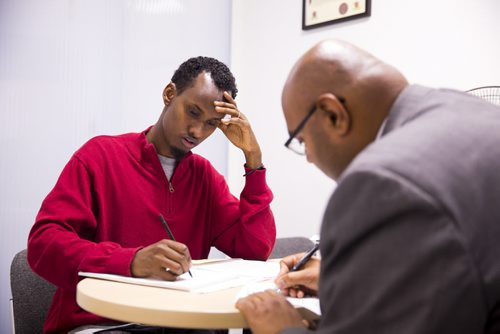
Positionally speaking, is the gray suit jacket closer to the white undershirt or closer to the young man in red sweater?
the young man in red sweater

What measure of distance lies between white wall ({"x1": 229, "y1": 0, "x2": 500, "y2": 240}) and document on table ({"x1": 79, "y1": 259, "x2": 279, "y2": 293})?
1431 millimetres

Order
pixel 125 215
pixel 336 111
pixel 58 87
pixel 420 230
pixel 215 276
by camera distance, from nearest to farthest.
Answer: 1. pixel 420 230
2. pixel 336 111
3. pixel 215 276
4. pixel 125 215
5. pixel 58 87

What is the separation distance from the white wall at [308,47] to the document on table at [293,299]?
66.7 inches

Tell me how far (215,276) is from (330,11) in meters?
2.11

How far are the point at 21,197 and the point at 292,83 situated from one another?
81.2 inches

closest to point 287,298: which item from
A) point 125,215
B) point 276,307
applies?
point 276,307

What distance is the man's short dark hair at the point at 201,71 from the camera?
6.26 ft

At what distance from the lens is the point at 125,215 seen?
67.7 inches

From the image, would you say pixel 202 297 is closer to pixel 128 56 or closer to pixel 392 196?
pixel 392 196

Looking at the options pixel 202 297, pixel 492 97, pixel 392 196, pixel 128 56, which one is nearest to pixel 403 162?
pixel 392 196

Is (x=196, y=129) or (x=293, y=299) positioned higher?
(x=196, y=129)

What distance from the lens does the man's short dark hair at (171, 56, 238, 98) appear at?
75.2 inches

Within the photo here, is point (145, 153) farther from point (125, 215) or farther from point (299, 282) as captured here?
point (299, 282)

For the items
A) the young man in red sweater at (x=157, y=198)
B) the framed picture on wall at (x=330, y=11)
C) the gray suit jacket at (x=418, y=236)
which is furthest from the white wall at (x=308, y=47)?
the gray suit jacket at (x=418, y=236)
